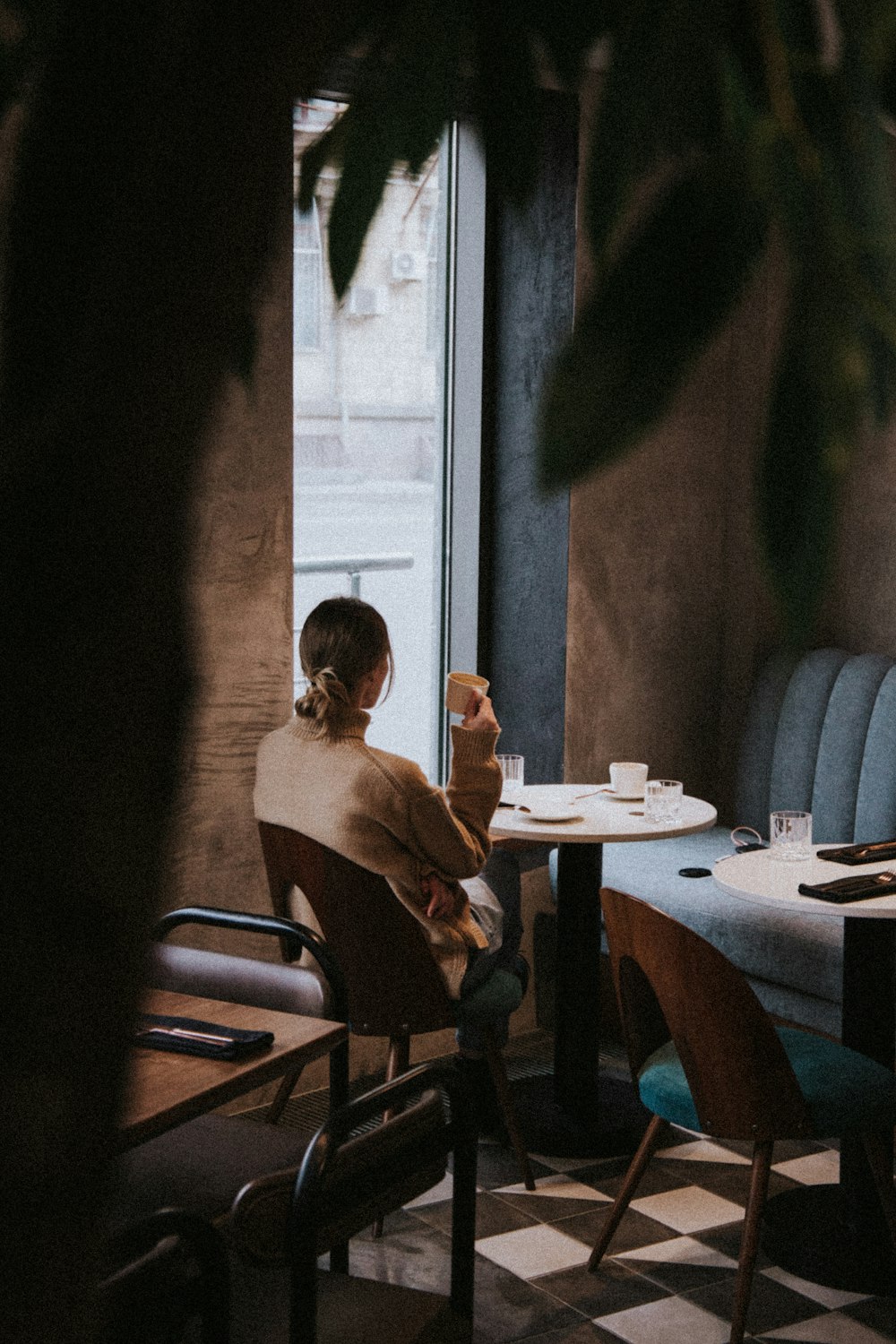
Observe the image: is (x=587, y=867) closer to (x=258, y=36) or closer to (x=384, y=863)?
(x=384, y=863)

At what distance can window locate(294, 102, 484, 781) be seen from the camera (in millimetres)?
4277

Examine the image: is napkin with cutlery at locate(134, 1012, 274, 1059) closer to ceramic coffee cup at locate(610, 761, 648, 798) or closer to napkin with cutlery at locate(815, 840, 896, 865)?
napkin with cutlery at locate(815, 840, 896, 865)

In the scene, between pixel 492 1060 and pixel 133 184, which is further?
pixel 492 1060

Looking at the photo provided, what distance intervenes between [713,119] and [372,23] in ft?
0.49

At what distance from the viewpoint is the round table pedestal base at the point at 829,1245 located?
301 cm

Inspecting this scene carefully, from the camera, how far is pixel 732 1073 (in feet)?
8.95

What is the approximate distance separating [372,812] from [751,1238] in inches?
42.0

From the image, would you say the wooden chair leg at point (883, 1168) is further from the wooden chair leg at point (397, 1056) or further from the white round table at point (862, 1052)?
the wooden chair leg at point (397, 1056)

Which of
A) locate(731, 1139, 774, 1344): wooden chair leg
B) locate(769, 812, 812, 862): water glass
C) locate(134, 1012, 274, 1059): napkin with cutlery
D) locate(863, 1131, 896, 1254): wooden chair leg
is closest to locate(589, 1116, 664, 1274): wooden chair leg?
locate(731, 1139, 774, 1344): wooden chair leg

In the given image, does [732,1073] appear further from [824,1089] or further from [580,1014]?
[580,1014]

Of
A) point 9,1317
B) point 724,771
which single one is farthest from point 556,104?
point 724,771

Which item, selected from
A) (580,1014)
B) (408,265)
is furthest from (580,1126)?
(408,265)

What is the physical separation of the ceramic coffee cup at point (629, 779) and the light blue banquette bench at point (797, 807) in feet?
1.45

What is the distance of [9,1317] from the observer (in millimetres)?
357
